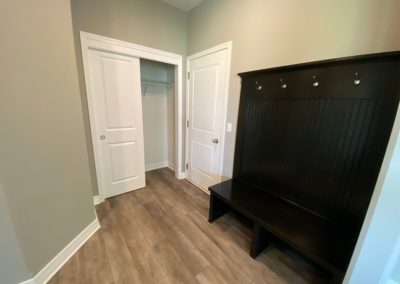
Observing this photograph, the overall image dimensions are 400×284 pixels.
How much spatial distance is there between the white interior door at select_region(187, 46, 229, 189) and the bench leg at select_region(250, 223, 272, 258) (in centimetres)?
94

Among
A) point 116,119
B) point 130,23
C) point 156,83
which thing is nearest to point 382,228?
point 116,119

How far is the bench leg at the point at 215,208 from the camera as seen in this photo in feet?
6.19

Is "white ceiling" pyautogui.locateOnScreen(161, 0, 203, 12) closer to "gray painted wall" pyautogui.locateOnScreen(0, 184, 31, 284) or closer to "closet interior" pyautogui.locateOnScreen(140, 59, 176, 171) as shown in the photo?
"closet interior" pyautogui.locateOnScreen(140, 59, 176, 171)

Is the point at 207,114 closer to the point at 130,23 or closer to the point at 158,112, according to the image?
the point at 158,112

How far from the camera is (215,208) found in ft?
6.34

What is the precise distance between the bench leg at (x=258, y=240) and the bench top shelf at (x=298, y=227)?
10 centimetres

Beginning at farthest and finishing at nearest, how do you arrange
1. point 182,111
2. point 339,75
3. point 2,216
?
point 182,111
point 339,75
point 2,216

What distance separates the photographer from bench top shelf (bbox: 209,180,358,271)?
1.09m

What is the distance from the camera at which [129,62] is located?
213cm

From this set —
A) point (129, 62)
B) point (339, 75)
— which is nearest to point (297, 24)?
point (339, 75)

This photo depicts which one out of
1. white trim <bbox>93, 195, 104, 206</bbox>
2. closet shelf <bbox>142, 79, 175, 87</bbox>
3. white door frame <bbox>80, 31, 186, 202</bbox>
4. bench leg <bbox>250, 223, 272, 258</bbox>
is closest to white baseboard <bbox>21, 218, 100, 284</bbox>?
white trim <bbox>93, 195, 104, 206</bbox>

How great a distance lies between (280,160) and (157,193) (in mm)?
1822

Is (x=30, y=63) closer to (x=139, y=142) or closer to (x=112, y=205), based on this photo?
(x=139, y=142)

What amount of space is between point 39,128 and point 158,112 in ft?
7.00
